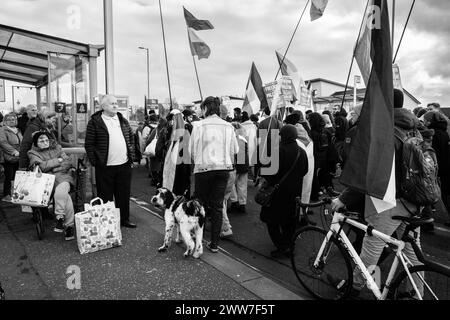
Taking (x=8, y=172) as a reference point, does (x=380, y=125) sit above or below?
above

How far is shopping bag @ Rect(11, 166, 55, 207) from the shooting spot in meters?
4.79

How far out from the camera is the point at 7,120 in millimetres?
7328

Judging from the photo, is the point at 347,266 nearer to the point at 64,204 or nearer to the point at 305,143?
the point at 305,143

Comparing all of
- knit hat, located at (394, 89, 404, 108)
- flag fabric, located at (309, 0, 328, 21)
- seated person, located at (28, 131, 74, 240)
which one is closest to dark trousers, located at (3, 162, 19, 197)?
seated person, located at (28, 131, 74, 240)

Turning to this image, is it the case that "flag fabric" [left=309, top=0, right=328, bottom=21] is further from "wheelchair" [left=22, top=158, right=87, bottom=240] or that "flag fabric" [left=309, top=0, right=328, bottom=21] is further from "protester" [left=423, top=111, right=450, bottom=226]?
"wheelchair" [left=22, top=158, right=87, bottom=240]

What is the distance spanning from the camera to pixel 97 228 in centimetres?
451

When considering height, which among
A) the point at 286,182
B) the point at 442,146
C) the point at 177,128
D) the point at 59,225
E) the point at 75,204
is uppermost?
the point at 177,128

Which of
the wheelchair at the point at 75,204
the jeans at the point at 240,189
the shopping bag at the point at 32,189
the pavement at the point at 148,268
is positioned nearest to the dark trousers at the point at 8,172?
the wheelchair at the point at 75,204

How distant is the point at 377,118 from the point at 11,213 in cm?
638

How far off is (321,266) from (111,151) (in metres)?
3.45

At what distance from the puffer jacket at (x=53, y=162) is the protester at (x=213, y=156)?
2.19 metres

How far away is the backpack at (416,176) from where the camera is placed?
2.90 metres

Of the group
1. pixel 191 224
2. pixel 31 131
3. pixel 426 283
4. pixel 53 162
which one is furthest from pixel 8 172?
pixel 426 283
